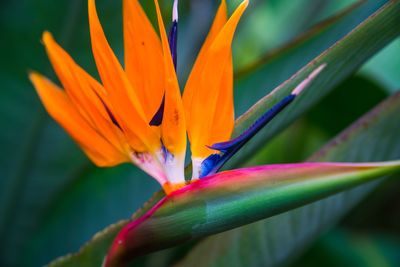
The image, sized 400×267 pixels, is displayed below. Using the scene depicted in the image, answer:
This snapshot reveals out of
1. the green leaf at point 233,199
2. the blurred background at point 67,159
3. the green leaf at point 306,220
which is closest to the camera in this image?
the green leaf at point 233,199

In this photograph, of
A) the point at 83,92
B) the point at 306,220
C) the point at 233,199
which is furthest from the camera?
the point at 306,220

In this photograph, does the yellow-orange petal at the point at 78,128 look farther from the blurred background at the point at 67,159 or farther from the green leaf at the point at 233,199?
the blurred background at the point at 67,159

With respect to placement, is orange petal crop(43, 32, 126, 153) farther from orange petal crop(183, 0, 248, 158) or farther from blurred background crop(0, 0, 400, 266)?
blurred background crop(0, 0, 400, 266)

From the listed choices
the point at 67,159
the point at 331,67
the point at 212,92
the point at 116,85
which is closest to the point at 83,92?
the point at 116,85

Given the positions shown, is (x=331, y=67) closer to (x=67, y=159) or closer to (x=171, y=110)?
(x=171, y=110)

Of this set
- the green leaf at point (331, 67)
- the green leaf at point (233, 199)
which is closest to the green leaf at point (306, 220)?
the green leaf at point (331, 67)
